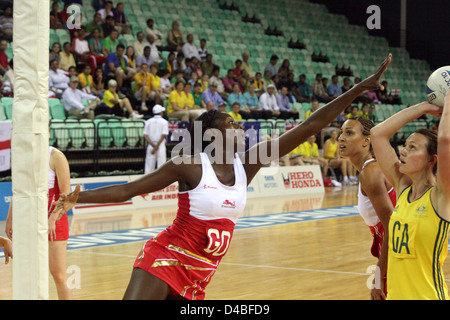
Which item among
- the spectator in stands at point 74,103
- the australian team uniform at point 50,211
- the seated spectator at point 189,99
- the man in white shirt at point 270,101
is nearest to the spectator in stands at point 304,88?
the man in white shirt at point 270,101

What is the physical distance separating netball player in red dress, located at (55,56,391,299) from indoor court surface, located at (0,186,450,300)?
8.44 ft

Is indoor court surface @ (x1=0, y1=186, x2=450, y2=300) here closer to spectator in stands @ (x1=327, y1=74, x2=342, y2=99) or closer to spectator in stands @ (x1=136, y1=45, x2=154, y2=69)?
spectator in stands @ (x1=136, y1=45, x2=154, y2=69)

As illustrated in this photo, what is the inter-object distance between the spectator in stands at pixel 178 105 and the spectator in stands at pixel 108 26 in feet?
8.03

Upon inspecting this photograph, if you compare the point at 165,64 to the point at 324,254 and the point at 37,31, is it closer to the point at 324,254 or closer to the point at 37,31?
the point at 324,254

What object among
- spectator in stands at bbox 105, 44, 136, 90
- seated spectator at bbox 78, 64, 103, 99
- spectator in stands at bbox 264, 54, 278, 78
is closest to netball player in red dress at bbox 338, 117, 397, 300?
seated spectator at bbox 78, 64, 103, 99

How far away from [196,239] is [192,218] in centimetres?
13

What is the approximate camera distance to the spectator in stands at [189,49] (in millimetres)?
19156

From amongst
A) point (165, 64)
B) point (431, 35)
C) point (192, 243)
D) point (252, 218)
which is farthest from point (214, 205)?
point (431, 35)

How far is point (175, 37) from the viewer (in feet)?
64.5

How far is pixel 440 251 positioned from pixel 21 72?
2.11 m

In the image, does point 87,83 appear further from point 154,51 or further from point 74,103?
point 154,51

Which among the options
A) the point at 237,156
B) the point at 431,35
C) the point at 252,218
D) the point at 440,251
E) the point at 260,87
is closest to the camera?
the point at 440,251
